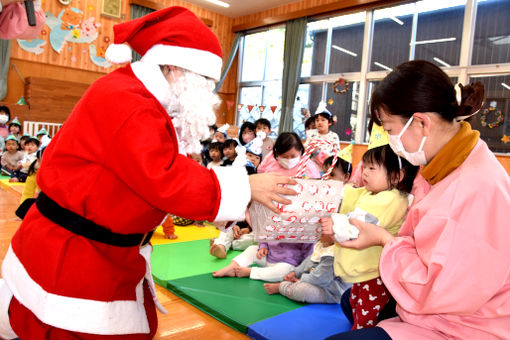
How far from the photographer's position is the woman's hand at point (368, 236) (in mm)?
1461

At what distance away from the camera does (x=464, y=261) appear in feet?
3.43

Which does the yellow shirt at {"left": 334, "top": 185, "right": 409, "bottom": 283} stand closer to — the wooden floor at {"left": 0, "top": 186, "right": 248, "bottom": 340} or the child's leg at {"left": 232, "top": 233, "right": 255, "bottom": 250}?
the wooden floor at {"left": 0, "top": 186, "right": 248, "bottom": 340}

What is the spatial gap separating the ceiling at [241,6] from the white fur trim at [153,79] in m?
9.95

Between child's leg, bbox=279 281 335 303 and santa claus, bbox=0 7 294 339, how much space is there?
4.01ft

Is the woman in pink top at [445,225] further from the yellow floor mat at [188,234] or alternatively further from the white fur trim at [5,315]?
the yellow floor mat at [188,234]

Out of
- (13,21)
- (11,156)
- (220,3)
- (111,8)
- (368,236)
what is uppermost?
(220,3)

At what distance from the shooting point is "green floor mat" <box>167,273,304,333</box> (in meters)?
2.17

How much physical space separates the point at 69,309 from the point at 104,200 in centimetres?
37

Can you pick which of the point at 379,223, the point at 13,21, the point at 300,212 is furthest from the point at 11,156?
the point at 379,223

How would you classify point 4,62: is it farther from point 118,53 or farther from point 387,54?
point 118,53

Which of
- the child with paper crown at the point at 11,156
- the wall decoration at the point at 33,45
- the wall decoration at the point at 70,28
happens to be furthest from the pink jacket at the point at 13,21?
the wall decoration at the point at 70,28

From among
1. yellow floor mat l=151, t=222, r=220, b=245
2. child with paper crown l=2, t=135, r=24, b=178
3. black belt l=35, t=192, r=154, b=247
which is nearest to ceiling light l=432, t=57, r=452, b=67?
yellow floor mat l=151, t=222, r=220, b=245

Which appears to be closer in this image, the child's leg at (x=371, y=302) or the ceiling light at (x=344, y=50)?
the child's leg at (x=371, y=302)

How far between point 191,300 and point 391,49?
25.1 ft
